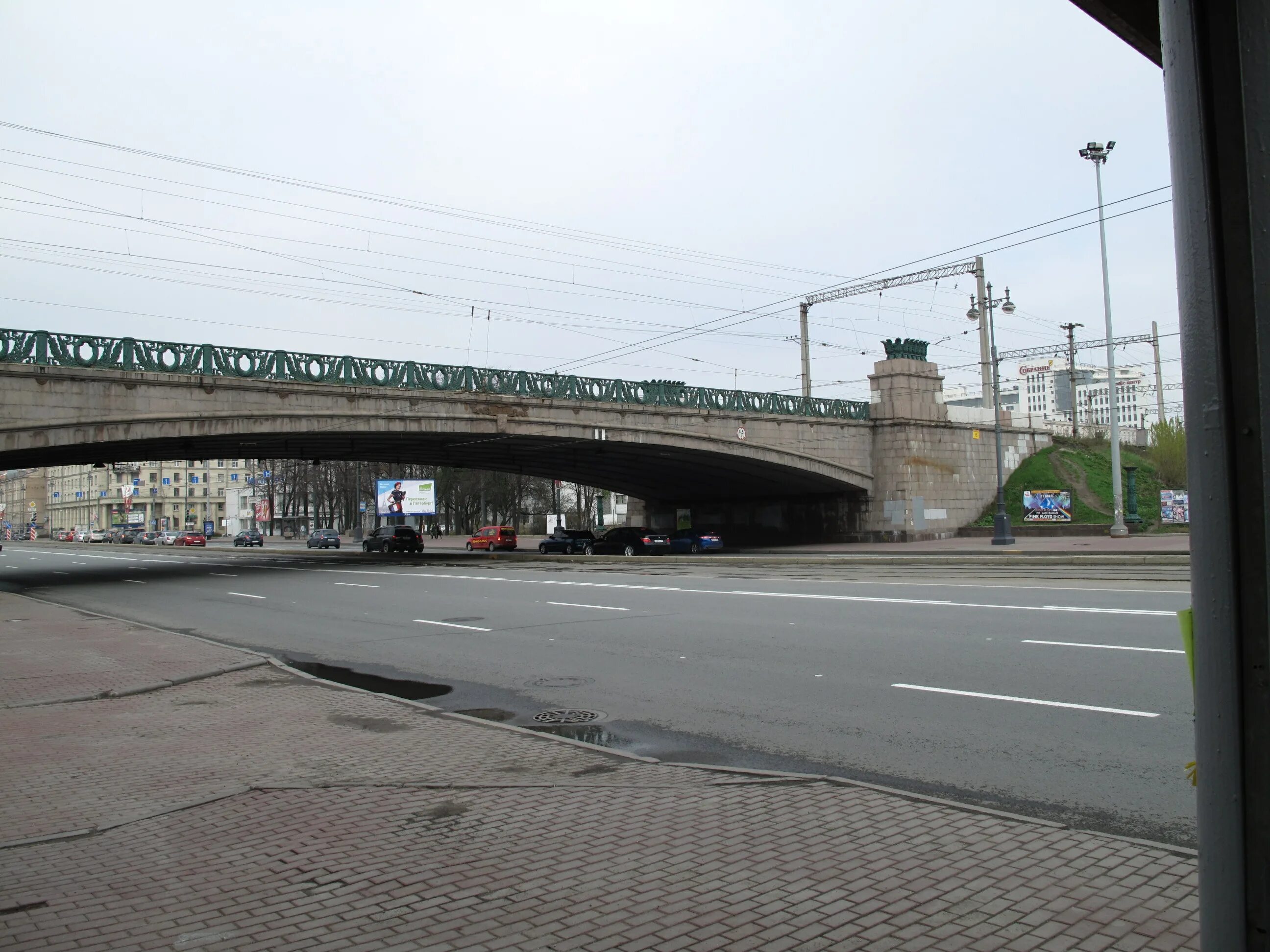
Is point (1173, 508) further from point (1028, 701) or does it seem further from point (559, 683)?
point (559, 683)

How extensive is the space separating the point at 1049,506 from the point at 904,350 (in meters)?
10.0

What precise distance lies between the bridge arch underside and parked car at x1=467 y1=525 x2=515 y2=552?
4370mm

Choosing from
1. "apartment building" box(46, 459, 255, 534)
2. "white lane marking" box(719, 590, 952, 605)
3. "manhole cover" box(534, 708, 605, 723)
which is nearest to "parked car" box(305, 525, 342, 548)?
"apartment building" box(46, 459, 255, 534)

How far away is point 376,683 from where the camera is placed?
37.0 ft

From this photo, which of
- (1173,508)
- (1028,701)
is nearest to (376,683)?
(1028,701)

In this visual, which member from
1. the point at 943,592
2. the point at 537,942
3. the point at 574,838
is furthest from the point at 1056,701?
the point at 943,592

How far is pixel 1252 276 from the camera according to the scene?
213cm

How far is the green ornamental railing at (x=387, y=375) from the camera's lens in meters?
28.7

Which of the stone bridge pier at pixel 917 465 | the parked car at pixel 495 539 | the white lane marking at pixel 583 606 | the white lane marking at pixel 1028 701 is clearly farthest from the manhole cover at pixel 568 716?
the parked car at pixel 495 539

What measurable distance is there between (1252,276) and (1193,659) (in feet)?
2.93

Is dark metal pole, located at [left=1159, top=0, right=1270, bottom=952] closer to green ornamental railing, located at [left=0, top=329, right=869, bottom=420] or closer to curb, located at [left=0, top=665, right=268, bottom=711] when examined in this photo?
curb, located at [left=0, top=665, right=268, bottom=711]

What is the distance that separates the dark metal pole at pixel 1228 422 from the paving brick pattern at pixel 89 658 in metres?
10.6

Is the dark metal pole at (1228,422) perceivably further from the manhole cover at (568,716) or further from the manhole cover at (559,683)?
the manhole cover at (559,683)

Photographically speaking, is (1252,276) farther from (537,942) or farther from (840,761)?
(840,761)
